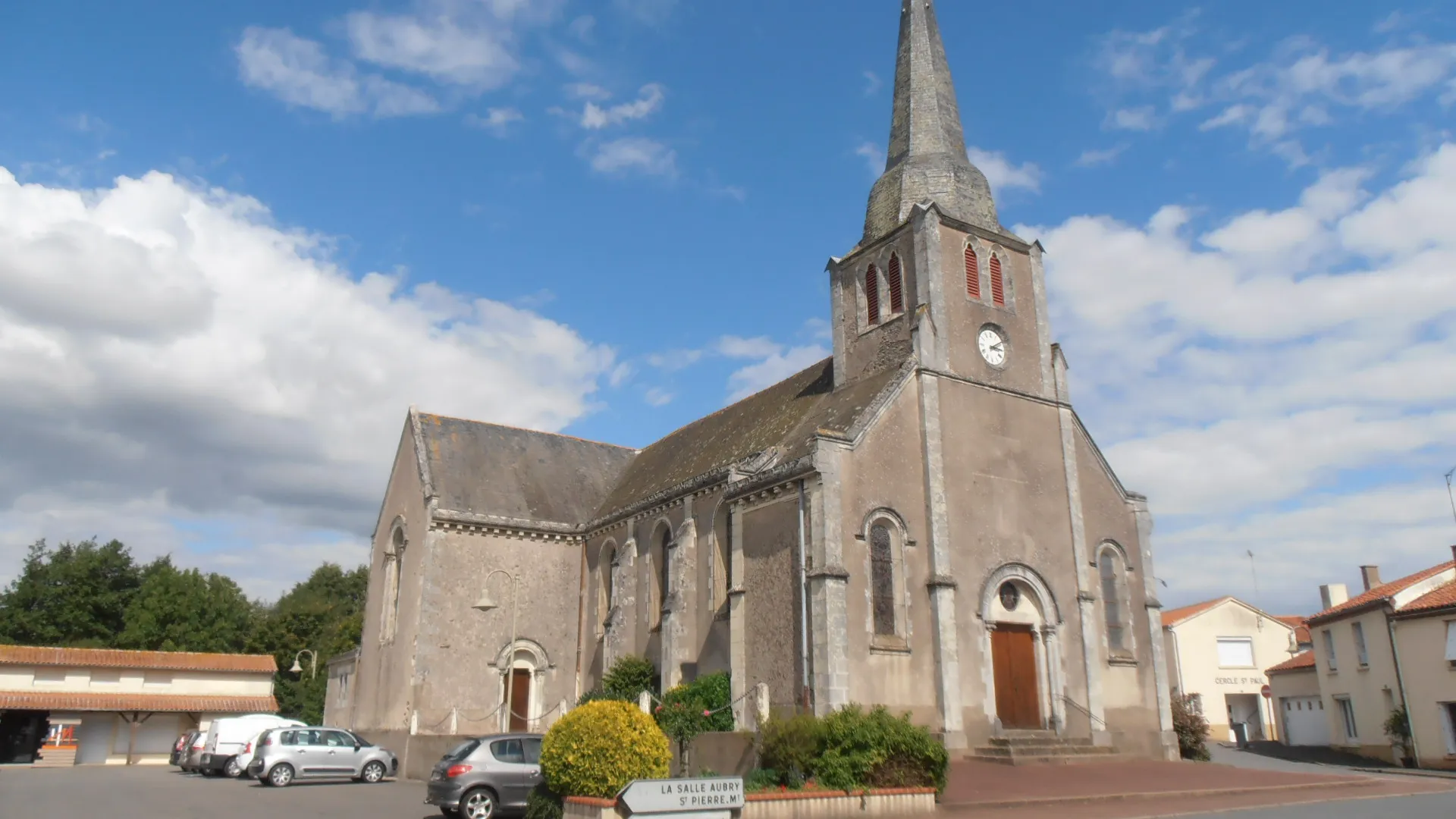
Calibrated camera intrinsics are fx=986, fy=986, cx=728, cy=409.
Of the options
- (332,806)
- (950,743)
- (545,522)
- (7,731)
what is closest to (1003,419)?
(950,743)

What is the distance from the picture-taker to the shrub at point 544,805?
13445 millimetres

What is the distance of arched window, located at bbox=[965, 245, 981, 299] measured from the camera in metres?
25.0

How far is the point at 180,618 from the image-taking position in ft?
196

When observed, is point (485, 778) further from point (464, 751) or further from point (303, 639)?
point (303, 639)

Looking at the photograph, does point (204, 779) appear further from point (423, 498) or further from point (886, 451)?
point (886, 451)

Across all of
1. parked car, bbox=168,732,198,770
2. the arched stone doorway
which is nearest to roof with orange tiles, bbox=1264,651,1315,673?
the arched stone doorway

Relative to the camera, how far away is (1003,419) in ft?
79.5

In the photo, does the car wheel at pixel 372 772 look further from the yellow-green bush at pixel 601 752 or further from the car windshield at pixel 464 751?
the yellow-green bush at pixel 601 752

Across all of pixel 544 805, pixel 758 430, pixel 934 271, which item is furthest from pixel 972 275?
pixel 544 805

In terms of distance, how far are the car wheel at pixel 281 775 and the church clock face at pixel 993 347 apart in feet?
63.6

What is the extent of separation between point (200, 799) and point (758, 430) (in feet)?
50.5

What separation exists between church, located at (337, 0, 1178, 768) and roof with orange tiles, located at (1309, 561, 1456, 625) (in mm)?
10256

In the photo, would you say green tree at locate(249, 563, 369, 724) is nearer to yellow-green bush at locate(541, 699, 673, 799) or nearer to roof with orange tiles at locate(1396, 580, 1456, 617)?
yellow-green bush at locate(541, 699, 673, 799)

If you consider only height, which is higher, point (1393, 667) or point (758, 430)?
point (758, 430)
